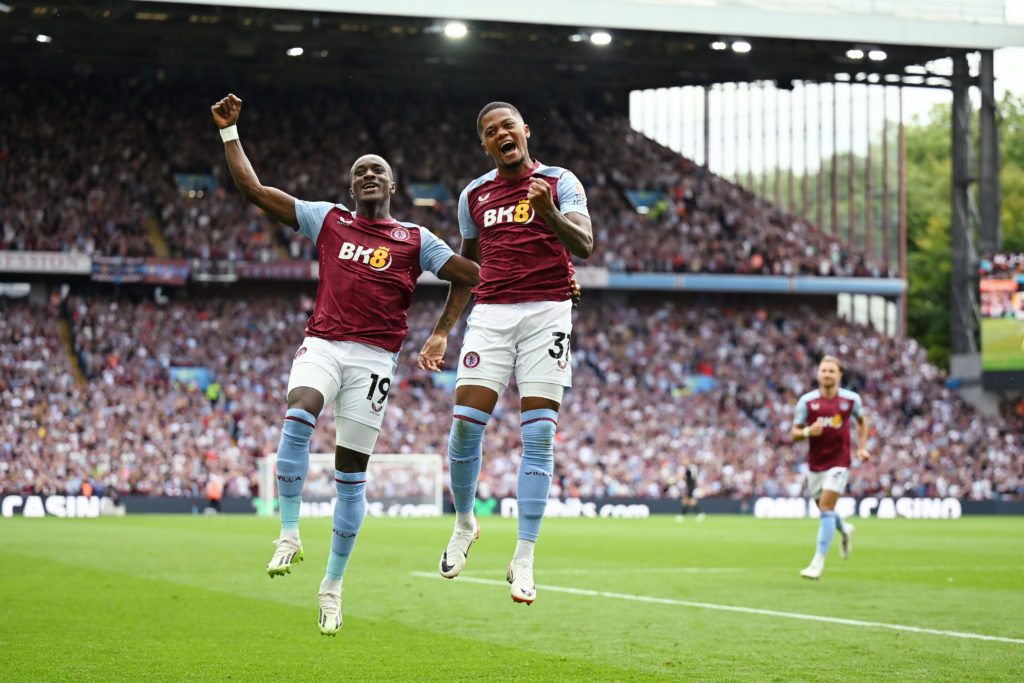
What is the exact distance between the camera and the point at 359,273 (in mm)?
8992

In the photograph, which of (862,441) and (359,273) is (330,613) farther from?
(862,441)

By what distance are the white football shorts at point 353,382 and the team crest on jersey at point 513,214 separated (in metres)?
1.20

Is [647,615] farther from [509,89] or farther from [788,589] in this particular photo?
[509,89]

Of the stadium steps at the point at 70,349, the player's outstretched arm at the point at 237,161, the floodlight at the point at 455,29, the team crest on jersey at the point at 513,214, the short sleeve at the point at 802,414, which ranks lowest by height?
the short sleeve at the point at 802,414

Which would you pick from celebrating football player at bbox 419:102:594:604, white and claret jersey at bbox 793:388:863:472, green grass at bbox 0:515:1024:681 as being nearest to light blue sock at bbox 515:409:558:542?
celebrating football player at bbox 419:102:594:604

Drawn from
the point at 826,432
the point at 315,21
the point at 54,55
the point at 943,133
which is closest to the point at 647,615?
the point at 826,432

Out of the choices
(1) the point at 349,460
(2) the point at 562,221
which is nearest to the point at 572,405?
(1) the point at 349,460

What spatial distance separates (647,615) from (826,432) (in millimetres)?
5385

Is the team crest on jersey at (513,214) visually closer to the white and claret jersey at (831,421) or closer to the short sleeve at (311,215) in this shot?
the short sleeve at (311,215)

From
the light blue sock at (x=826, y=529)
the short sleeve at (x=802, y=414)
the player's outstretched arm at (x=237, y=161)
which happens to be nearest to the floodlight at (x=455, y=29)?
the short sleeve at (x=802, y=414)

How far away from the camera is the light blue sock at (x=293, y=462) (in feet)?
27.8

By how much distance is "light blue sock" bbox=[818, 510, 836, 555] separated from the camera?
17.3 m

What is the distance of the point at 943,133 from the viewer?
86.8m

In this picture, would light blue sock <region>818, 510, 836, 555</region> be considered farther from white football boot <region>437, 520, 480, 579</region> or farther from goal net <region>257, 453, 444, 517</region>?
goal net <region>257, 453, 444, 517</region>
